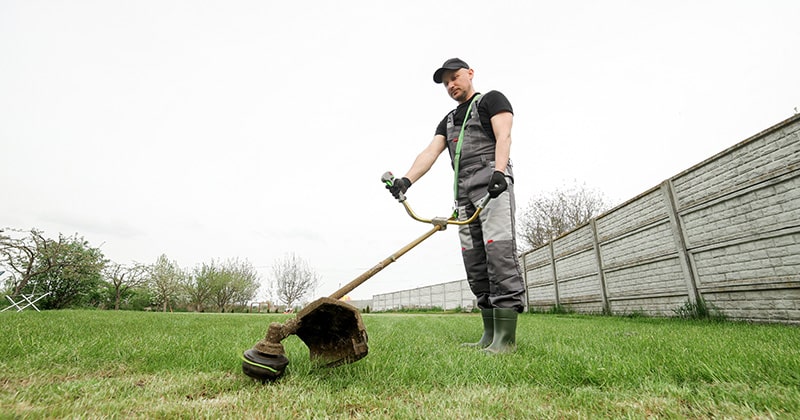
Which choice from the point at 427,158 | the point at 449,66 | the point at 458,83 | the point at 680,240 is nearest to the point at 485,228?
the point at 427,158

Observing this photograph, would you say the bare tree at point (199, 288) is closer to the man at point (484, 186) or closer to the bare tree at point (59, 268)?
the bare tree at point (59, 268)

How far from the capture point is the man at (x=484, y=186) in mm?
2545

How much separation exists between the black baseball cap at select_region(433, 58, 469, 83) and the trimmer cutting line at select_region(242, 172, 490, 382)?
1795 mm

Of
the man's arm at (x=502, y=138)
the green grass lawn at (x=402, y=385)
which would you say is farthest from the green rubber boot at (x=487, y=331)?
the man's arm at (x=502, y=138)

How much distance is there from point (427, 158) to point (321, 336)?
6.04 feet

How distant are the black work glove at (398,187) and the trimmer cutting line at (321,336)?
28.5 inches

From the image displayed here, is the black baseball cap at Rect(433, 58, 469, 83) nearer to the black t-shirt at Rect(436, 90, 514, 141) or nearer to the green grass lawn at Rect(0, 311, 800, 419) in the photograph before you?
the black t-shirt at Rect(436, 90, 514, 141)

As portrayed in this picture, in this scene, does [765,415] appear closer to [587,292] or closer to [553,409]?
[553,409]

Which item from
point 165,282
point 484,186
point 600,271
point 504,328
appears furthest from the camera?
point 165,282

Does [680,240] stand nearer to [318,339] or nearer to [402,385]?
[402,385]

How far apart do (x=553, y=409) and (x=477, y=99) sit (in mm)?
2378

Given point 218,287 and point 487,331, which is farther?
point 218,287

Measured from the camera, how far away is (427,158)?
3.14 meters

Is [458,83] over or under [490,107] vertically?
over
